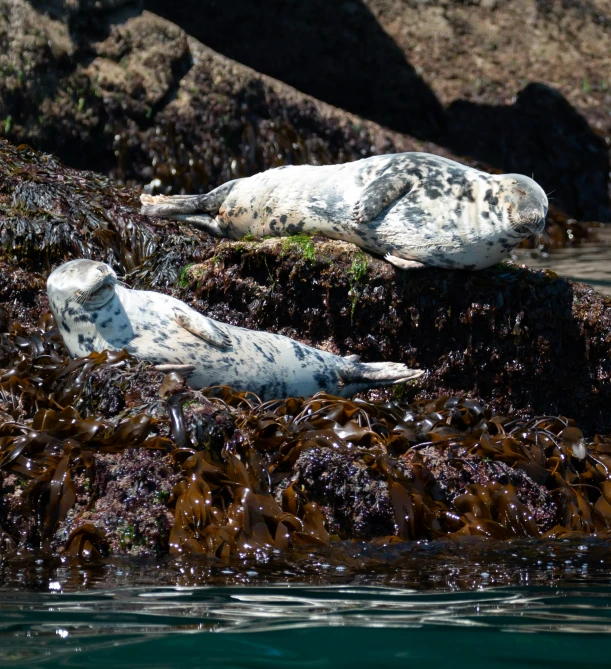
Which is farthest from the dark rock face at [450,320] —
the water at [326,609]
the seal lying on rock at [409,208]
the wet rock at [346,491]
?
the water at [326,609]

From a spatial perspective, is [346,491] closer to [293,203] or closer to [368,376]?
[368,376]

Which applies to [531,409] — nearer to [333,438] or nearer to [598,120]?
[333,438]

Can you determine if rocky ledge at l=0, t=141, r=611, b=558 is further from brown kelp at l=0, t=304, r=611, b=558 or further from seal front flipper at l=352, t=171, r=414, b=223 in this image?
seal front flipper at l=352, t=171, r=414, b=223

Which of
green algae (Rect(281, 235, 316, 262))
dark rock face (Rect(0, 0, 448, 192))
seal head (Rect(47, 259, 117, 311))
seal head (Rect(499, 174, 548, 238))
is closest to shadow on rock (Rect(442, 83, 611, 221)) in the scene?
dark rock face (Rect(0, 0, 448, 192))

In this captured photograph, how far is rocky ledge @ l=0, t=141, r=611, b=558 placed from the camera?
3719 mm

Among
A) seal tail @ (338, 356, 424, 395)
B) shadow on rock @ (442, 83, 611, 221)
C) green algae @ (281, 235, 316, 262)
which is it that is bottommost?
seal tail @ (338, 356, 424, 395)

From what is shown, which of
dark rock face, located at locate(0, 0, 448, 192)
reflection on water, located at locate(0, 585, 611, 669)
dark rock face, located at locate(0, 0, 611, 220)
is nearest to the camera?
reflection on water, located at locate(0, 585, 611, 669)

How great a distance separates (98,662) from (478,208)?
14.0 feet

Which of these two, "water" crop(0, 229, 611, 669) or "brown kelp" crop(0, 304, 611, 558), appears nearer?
"water" crop(0, 229, 611, 669)

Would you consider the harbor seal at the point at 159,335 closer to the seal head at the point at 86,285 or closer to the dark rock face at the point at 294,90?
the seal head at the point at 86,285

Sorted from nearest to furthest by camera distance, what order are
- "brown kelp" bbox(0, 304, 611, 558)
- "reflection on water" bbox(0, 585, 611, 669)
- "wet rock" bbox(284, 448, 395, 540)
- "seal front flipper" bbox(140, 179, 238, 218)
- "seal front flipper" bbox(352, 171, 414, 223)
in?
"reflection on water" bbox(0, 585, 611, 669), "brown kelp" bbox(0, 304, 611, 558), "wet rock" bbox(284, 448, 395, 540), "seal front flipper" bbox(352, 171, 414, 223), "seal front flipper" bbox(140, 179, 238, 218)

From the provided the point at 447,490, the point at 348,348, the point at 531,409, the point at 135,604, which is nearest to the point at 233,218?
the point at 348,348

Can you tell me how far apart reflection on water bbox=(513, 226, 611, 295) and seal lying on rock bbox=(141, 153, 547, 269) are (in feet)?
8.55

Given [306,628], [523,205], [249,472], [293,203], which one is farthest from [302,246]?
[306,628]
